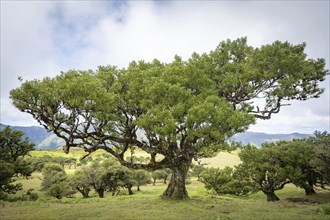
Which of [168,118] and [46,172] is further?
[46,172]

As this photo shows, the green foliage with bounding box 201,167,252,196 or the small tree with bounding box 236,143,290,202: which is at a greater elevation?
the small tree with bounding box 236,143,290,202

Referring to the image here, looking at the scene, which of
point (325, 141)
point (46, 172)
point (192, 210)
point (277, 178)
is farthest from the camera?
point (46, 172)

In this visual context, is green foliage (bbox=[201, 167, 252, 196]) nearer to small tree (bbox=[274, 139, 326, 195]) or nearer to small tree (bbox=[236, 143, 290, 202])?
small tree (bbox=[236, 143, 290, 202])

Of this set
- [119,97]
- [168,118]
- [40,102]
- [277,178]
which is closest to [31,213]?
[40,102]

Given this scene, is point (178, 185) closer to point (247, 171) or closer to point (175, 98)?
point (175, 98)

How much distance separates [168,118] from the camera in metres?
22.8

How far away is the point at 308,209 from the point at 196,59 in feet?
57.2

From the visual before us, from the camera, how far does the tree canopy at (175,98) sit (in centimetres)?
2281

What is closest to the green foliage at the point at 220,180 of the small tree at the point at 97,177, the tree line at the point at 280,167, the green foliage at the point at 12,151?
the tree line at the point at 280,167

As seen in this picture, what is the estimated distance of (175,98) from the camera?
2406 cm

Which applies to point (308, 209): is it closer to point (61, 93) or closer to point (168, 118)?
point (168, 118)

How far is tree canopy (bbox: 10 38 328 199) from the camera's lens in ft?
74.8

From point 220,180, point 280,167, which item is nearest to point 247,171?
point 280,167

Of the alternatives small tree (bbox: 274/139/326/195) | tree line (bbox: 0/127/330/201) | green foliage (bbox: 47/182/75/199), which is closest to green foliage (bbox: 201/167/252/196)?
tree line (bbox: 0/127/330/201)
